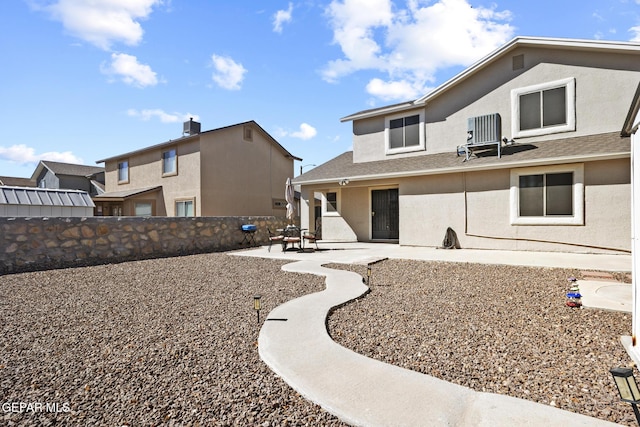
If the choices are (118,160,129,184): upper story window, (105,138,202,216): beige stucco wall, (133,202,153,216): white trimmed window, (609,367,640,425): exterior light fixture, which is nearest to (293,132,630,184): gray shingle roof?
(105,138,202,216): beige stucco wall

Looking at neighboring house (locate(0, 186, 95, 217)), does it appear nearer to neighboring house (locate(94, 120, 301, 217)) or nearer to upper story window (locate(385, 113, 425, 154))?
neighboring house (locate(94, 120, 301, 217))

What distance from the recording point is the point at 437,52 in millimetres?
14680

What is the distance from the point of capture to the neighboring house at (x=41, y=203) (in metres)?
12.4

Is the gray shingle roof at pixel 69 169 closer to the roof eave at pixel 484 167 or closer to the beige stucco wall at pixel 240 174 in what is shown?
A: the beige stucco wall at pixel 240 174

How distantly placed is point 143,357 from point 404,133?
43.3 feet

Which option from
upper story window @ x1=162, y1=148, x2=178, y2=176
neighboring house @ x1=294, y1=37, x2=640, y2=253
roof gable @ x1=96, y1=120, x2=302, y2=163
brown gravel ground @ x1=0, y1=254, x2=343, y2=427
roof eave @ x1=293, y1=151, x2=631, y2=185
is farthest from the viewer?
upper story window @ x1=162, y1=148, x2=178, y2=176

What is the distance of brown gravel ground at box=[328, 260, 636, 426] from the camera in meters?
2.83

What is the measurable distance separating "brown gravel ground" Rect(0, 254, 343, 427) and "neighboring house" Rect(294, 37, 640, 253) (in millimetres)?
7678

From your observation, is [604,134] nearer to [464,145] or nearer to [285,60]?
[464,145]

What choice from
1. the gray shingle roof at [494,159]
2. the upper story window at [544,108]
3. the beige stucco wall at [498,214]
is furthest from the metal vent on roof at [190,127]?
the upper story window at [544,108]

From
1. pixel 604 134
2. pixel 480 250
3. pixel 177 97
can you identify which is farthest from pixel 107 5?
pixel 604 134

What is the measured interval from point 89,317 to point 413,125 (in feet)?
42.4

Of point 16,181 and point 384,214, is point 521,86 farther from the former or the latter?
point 16,181

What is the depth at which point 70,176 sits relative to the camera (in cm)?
2788
